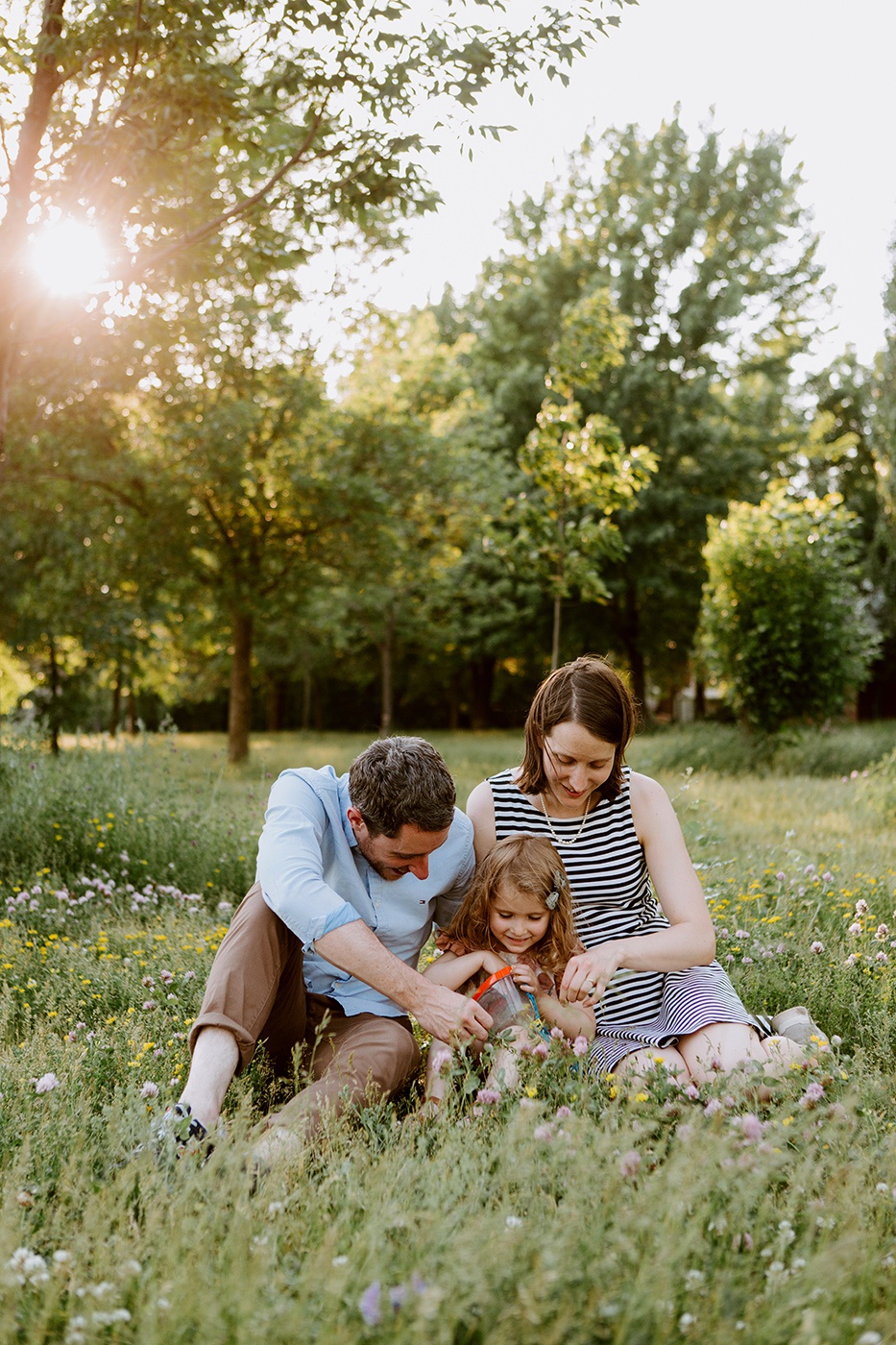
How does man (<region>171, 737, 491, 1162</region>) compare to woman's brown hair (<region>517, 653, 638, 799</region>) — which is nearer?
man (<region>171, 737, 491, 1162</region>)

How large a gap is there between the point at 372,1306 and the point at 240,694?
13.4m

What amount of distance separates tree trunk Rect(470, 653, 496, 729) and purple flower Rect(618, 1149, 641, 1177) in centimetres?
2570

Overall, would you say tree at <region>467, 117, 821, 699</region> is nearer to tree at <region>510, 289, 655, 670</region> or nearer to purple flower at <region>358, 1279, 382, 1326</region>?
tree at <region>510, 289, 655, 670</region>

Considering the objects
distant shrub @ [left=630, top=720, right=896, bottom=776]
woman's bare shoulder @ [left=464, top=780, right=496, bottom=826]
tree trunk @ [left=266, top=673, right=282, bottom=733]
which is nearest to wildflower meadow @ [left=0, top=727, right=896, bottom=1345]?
woman's bare shoulder @ [left=464, top=780, right=496, bottom=826]

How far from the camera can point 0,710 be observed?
37.7ft

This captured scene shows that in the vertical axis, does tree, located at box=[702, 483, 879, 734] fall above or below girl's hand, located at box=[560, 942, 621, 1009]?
above

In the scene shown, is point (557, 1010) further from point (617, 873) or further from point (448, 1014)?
point (617, 873)

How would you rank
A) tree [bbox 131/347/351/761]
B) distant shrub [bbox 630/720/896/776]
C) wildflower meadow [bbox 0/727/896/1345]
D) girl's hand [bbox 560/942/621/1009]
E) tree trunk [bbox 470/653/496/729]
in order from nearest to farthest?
1. wildflower meadow [bbox 0/727/896/1345]
2. girl's hand [bbox 560/942/621/1009]
3. distant shrub [bbox 630/720/896/776]
4. tree [bbox 131/347/351/761]
5. tree trunk [bbox 470/653/496/729]

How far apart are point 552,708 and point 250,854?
3.12m

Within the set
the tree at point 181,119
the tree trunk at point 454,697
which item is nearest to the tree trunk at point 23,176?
the tree at point 181,119

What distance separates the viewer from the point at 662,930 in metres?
3.41

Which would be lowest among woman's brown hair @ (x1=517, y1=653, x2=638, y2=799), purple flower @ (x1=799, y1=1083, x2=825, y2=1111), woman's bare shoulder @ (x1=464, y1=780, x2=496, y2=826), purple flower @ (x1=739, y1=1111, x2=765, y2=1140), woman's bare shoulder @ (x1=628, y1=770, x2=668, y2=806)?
purple flower @ (x1=799, y1=1083, x2=825, y2=1111)

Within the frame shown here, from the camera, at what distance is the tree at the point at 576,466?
11.0 meters

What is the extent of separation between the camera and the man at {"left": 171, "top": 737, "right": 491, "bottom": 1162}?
9.50ft
